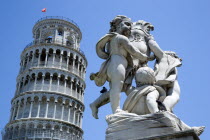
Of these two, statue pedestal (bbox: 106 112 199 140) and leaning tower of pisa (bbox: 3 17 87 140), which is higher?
leaning tower of pisa (bbox: 3 17 87 140)

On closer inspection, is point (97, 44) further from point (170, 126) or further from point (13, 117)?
point (13, 117)

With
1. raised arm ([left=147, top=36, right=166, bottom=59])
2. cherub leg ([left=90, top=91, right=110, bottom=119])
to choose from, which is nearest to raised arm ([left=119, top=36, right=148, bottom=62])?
raised arm ([left=147, top=36, right=166, bottom=59])

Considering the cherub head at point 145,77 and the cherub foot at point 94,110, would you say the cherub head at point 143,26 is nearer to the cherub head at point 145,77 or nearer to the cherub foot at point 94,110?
the cherub head at point 145,77

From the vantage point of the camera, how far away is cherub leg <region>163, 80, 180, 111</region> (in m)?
3.64

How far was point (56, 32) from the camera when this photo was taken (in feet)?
150

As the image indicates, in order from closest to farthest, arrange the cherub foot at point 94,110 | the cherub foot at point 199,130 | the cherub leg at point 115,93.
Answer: the cherub foot at point 199,130 → the cherub leg at point 115,93 → the cherub foot at point 94,110

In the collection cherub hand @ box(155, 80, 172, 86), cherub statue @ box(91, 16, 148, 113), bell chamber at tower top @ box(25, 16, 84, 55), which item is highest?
bell chamber at tower top @ box(25, 16, 84, 55)

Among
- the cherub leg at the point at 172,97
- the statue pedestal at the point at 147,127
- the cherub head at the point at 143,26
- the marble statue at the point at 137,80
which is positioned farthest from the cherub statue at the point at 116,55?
the cherub leg at the point at 172,97

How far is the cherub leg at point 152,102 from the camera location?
3.41 m

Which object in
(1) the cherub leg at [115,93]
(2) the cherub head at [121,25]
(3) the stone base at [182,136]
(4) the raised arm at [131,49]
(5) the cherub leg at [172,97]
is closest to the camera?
(3) the stone base at [182,136]

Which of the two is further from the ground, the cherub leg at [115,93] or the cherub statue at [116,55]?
the cherub statue at [116,55]

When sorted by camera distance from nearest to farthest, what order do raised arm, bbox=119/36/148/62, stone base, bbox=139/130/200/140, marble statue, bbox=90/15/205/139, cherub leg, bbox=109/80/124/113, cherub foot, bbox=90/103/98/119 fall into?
stone base, bbox=139/130/200/140, marble statue, bbox=90/15/205/139, cherub leg, bbox=109/80/124/113, raised arm, bbox=119/36/148/62, cherub foot, bbox=90/103/98/119

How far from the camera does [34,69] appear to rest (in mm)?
42438

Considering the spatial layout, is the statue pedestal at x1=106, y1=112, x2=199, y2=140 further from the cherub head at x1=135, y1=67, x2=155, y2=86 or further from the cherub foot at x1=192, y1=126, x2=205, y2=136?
the cherub head at x1=135, y1=67, x2=155, y2=86
